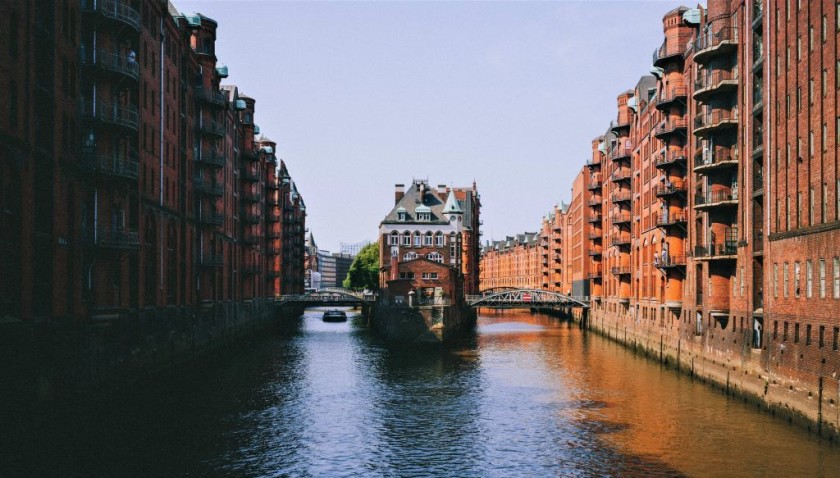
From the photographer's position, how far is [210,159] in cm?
7331

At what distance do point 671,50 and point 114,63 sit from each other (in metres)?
40.4

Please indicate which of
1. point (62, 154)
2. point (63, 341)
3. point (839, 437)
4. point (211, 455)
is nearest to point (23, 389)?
point (63, 341)

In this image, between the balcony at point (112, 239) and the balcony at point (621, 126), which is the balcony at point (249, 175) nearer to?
the balcony at point (621, 126)

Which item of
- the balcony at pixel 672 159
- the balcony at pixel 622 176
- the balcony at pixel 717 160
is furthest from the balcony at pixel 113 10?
the balcony at pixel 622 176

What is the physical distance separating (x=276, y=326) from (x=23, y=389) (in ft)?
265

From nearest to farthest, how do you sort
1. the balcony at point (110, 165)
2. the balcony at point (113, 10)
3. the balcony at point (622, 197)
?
the balcony at point (110, 165) < the balcony at point (113, 10) < the balcony at point (622, 197)

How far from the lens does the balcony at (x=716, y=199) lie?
4875 centimetres

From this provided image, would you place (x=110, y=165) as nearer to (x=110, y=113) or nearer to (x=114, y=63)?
(x=110, y=113)

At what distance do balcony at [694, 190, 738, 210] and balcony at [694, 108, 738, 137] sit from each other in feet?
12.4

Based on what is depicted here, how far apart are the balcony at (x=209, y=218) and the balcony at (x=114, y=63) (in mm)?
25883

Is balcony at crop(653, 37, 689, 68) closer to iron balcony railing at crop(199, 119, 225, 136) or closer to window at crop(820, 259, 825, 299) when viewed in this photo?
window at crop(820, 259, 825, 299)

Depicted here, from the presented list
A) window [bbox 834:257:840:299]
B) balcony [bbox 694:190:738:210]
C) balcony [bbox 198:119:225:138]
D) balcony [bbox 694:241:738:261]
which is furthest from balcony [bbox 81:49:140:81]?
window [bbox 834:257:840:299]

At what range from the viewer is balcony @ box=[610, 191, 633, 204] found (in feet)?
286

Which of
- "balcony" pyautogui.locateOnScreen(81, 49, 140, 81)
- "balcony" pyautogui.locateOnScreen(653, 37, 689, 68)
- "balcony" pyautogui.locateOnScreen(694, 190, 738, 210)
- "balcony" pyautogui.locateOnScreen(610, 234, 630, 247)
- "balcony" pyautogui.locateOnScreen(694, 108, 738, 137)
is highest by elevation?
"balcony" pyautogui.locateOnScreen(653, 37, 689, 68)
